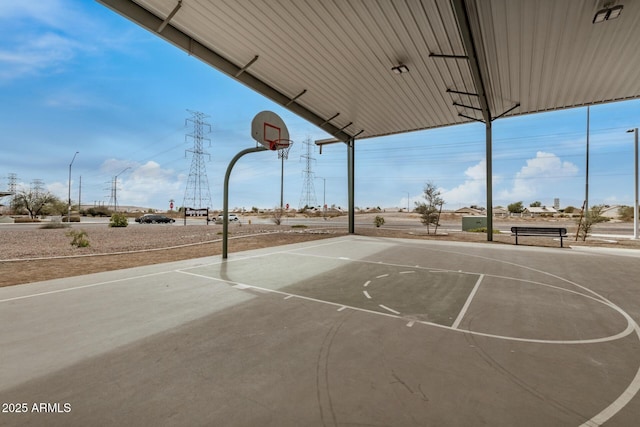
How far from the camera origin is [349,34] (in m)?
7.70

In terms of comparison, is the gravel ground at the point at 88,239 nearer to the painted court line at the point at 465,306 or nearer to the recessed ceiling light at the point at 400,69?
the painted court line at the point at 465,306

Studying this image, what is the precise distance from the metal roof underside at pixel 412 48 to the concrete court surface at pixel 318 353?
6.36 meters

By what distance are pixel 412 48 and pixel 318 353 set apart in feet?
29.2

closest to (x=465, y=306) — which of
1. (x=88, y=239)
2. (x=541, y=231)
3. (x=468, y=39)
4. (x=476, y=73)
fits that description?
(x=468, y=39)

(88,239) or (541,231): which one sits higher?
(541,231)

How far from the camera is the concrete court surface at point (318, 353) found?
1916 mm

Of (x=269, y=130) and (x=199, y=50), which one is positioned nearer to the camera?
(x=199, y=50)

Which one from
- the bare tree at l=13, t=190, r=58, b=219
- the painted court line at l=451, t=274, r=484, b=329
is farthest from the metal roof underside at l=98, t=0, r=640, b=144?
the bare tree at l=13, t=190, r=58, b=219

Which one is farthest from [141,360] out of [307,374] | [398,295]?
[398,295]

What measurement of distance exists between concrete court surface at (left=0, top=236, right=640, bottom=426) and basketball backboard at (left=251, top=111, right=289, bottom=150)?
5.01 metres

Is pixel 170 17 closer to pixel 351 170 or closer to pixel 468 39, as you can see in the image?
pixel 468 39

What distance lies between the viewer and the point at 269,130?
9141mm

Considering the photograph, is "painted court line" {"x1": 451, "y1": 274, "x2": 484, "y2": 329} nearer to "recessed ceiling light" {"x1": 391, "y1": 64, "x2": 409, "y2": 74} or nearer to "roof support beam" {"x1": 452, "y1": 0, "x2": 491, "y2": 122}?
"roof support beam" {"x1": 452, "y1": 0, "x2": 491, "y2": 122}

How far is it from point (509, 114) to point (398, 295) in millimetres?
13110
